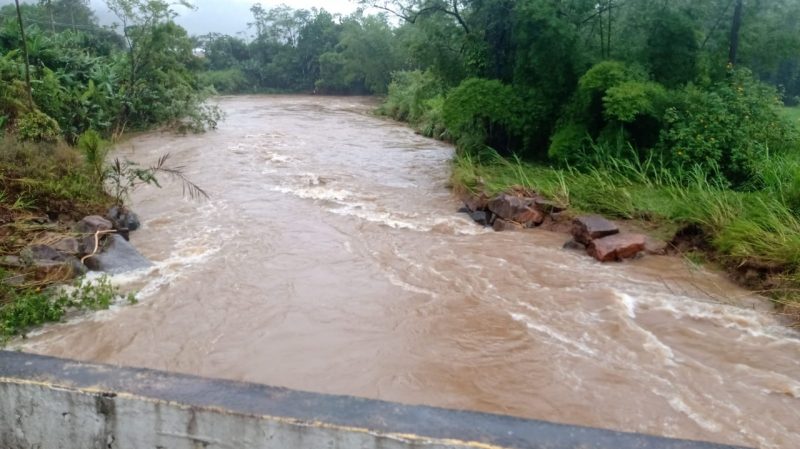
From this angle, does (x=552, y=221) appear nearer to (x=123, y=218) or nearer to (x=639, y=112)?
(x=639, y=112)

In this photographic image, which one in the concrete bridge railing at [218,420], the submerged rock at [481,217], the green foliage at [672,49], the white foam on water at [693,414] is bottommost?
the white foam on water at [693,414]

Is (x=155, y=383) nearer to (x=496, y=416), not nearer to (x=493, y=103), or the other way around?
(x=496, y=416)

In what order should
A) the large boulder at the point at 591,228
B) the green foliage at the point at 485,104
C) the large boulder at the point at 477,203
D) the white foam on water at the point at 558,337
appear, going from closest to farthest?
1. the white foam on water at the point at 558,337
2. the large boulder at the point at 591,228
3. the large boulder at the point at 477,203
4. the green foliage at the point at 485,104

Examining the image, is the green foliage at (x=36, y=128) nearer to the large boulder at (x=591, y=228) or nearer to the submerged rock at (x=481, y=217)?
the submerged rock at (x=481, y=217)

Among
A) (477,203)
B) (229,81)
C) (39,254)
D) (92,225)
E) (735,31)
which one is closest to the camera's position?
(39,254)

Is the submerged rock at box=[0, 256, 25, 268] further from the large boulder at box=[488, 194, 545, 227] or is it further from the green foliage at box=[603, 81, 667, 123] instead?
the green foliage at box=[603, 81, 667, 123]

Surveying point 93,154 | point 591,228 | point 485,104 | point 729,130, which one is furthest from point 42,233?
point 729,130

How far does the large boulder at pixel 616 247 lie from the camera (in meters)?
7.66

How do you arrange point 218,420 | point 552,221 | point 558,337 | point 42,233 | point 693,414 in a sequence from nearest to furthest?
point 218,420 → point 693,414 → point 558,337 → point 42,233 → point 552,221

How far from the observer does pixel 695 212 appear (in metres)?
8.07

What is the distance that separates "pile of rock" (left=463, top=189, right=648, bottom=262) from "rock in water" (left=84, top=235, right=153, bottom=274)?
5.02 meters

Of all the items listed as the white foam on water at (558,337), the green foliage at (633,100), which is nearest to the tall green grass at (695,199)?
the green foliage at (633,100)

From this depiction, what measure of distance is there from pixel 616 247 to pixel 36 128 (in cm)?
1064

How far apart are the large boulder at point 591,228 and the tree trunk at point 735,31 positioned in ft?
15.9
